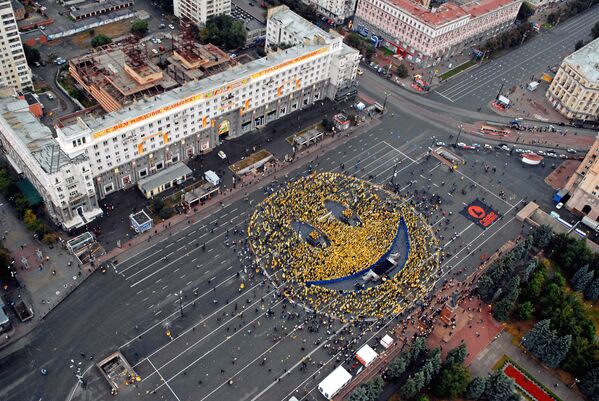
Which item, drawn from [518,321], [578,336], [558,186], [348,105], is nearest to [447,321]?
[518,321]

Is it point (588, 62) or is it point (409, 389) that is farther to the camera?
point (588, 62)

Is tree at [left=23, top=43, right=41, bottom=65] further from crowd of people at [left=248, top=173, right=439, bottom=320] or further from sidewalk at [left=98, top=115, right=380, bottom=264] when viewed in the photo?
crowd of people at [left=248, top=173, right=439, bottom=320]

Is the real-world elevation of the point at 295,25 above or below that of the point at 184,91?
below

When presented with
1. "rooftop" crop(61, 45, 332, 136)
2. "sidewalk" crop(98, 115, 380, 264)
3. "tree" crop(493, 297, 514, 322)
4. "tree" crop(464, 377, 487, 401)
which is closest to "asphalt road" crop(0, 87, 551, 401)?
"sidewalk" crop(98, 115, 380, 264)

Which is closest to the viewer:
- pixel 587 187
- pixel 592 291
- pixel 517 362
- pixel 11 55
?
pixel 517 362

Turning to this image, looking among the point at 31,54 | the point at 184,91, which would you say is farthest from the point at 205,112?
the point at 31,54

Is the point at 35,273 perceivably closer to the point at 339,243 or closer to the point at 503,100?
the point at 339,243

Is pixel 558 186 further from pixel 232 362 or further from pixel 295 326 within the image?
pixel 232 362
